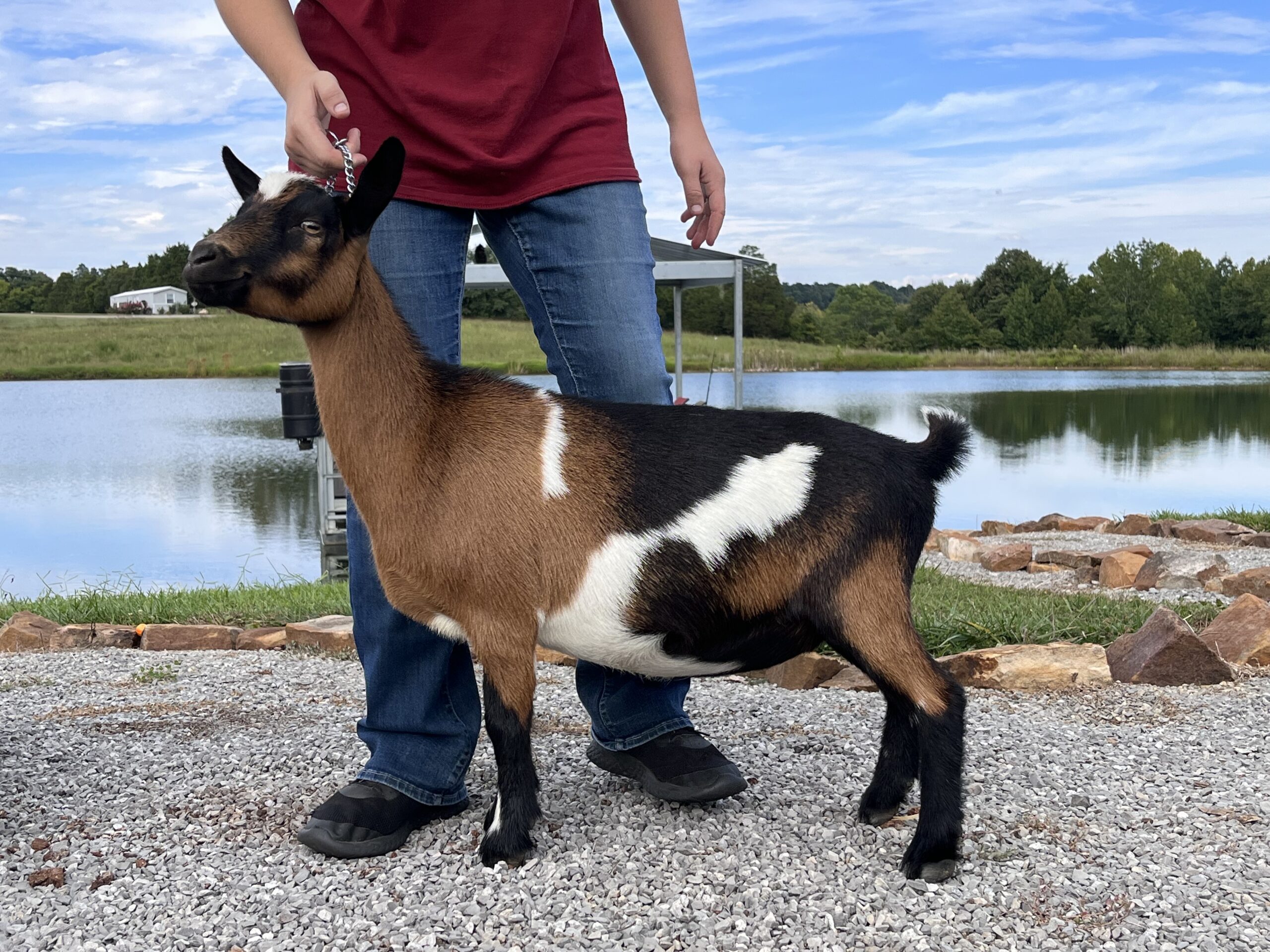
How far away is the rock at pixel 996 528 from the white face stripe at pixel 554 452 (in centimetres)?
1131

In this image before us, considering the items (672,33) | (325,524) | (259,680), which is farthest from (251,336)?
(672,33)

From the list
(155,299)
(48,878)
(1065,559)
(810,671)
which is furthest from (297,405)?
(155,299)

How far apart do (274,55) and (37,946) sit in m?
2.25

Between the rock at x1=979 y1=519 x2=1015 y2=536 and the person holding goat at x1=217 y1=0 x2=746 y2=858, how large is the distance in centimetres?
1080

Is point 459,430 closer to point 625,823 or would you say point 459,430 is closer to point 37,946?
point 625,823

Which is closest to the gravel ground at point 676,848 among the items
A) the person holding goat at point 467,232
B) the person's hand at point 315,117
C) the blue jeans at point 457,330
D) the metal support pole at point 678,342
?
the person holding goat at point 467,232

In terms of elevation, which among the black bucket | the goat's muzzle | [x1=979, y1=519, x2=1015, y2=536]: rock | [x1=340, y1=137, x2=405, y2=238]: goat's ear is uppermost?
[x1=340, y1=137, x2=405, y2=238]: goat's ear

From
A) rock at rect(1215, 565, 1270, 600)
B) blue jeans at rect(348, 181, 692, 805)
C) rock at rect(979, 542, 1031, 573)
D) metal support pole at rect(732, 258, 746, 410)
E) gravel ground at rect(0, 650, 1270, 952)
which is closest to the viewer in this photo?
gravel ground at rect(0, 650, 1270, 952)

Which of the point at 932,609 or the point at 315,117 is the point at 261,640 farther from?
the point at 315,117

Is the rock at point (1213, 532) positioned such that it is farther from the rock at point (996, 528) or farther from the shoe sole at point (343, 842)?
the shoe sole at point (343, 842)

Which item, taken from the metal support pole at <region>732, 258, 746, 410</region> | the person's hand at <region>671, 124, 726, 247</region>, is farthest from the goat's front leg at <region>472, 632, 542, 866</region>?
the metal support pole at <region>732, 258, 746, 410</region>

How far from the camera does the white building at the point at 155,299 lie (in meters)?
39.1

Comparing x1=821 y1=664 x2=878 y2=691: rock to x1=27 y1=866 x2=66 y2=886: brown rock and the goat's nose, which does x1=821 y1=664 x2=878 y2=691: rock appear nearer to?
x1=27 y1=866 x2=66 y2=886: brown rock

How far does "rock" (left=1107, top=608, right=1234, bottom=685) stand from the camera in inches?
188
